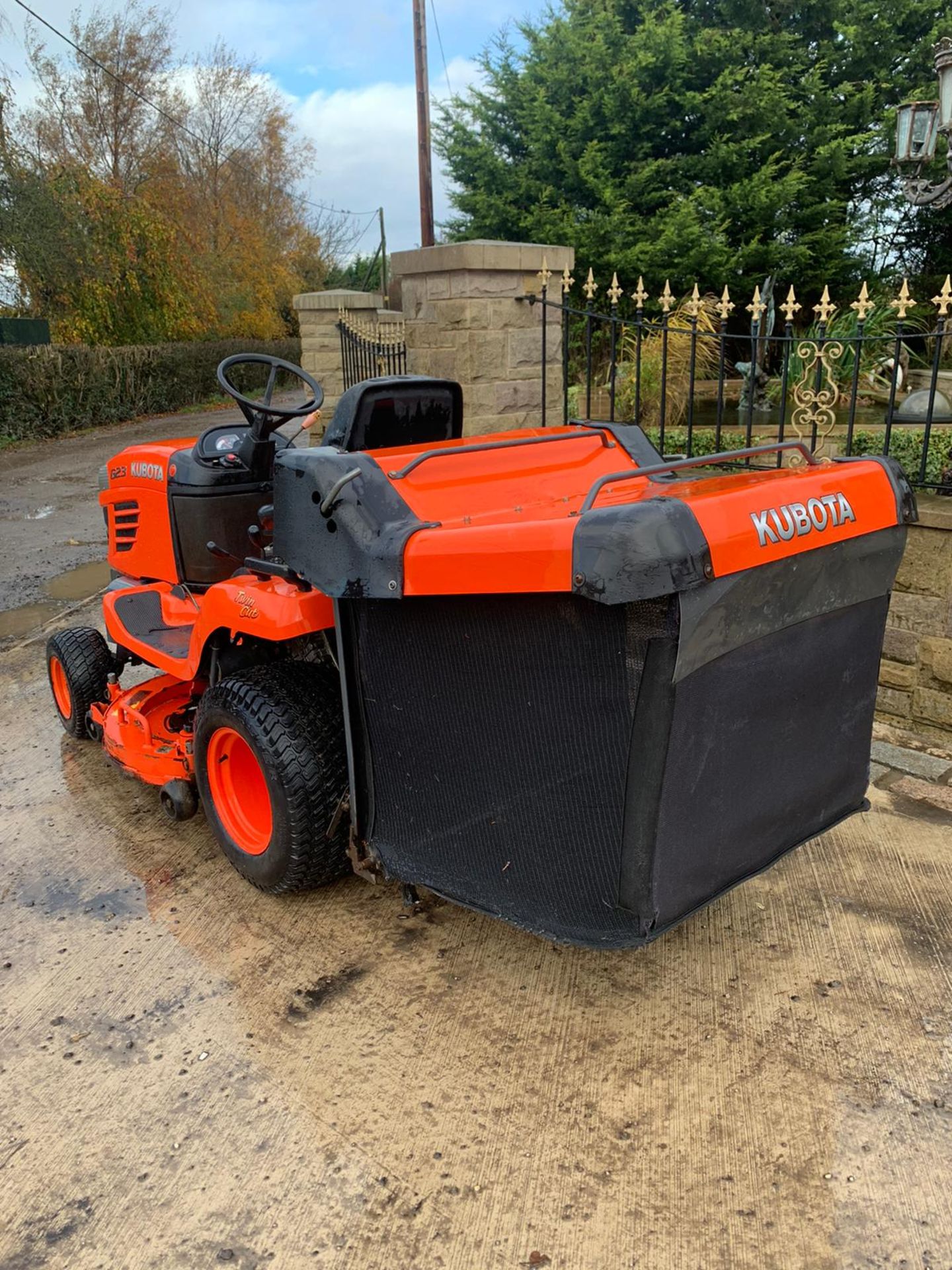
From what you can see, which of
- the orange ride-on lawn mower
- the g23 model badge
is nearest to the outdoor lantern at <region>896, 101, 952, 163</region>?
the orange ride-on lawn mower

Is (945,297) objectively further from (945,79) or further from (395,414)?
(945,79)

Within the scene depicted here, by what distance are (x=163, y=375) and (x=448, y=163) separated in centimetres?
759

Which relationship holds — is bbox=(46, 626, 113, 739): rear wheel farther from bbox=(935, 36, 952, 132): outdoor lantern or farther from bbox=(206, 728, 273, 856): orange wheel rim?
bbox=(935, 36, 952, 132): outdoor lantern

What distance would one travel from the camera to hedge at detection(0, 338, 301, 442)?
14.8m

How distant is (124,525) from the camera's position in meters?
3.62

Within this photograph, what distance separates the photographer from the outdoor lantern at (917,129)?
7652 mm

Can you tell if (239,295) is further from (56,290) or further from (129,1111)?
(129,1111)

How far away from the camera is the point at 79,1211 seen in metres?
1.75

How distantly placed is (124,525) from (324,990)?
6.77 feet

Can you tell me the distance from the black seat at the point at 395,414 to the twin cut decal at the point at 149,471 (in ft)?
2.67

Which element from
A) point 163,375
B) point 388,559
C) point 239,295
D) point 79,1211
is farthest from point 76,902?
point 239,295

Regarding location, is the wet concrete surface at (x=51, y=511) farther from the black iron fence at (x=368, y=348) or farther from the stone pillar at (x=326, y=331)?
the black iron fence at (x=368, y=348)

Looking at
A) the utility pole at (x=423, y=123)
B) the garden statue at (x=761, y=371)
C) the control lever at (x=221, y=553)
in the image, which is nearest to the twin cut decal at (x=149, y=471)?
the control lever at (x=221, y=553)

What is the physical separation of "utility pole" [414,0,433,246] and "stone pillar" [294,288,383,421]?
8.25 meters
